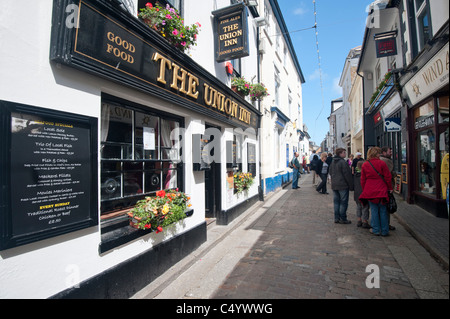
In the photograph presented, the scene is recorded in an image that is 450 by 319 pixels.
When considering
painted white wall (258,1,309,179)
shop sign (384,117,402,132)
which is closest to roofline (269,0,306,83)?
painted white wall (258,1,309,179)

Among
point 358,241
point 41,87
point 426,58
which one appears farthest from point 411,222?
point 41,87

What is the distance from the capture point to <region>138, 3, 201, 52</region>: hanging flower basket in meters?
3.41

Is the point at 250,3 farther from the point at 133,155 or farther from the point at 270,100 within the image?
the point at 133,155

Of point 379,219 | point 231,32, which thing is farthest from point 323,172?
point 231,32

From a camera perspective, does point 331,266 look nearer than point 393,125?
Yes

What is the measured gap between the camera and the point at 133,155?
3.40 meters

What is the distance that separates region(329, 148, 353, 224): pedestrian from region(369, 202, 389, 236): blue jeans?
2.50 feet

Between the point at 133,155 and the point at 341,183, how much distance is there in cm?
460

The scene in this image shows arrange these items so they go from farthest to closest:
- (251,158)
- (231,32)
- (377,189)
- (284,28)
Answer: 1. (284,28)
2. (251,158)
3. (231,32)
4. (377,189)

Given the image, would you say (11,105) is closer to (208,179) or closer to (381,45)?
(208,179)

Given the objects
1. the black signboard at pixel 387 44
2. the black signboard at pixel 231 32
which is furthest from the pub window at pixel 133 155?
the black signboard at pixel 387 44

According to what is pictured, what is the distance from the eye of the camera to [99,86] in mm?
2686

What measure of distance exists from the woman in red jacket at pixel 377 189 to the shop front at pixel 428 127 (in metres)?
1.18
